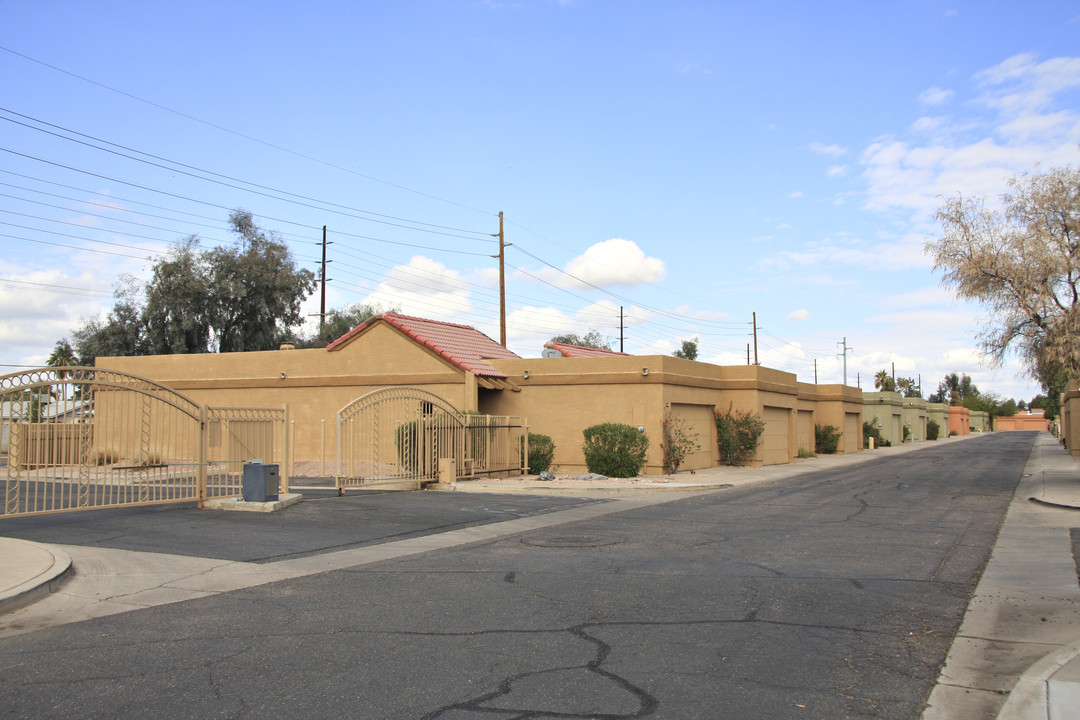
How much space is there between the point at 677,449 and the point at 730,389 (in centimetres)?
607

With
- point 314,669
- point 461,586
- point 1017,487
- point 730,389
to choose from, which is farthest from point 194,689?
point 730,389

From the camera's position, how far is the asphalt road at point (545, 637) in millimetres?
5699

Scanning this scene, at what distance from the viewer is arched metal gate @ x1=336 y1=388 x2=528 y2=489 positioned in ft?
73.6

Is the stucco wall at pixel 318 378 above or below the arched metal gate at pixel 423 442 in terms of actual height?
above

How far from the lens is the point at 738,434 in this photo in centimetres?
3366

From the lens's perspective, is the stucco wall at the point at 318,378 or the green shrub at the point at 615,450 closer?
the green shrub at the point at 615,450

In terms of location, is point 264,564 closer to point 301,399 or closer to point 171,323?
point 301,399

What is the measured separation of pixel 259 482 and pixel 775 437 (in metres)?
26.0

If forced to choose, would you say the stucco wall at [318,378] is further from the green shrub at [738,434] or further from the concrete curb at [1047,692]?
the concrete curb at [1047,692]

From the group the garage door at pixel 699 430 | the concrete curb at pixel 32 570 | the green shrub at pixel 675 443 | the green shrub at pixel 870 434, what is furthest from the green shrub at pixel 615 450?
the green shrub at pixel 870 434

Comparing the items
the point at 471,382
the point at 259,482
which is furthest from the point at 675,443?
the point at 259,482

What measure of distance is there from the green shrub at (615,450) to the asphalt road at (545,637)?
1301cm

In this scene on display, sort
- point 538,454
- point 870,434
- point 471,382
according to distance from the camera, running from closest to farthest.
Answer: point 471,382 < point 538,454 < point 870,434

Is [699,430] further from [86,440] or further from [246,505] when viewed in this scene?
[86,440]
